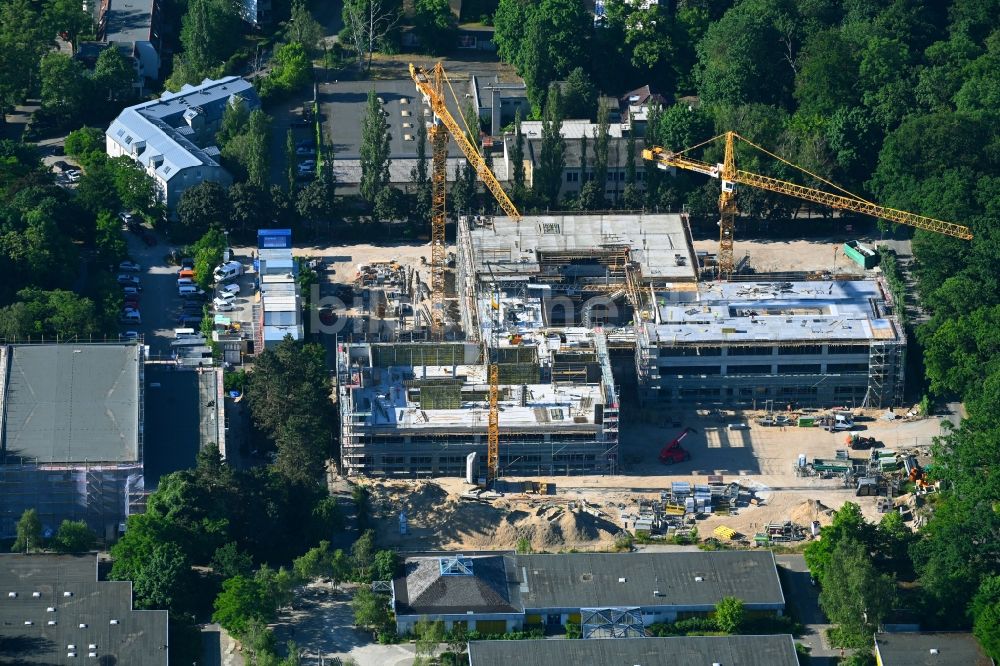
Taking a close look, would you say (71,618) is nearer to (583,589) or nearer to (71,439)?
(71,439)

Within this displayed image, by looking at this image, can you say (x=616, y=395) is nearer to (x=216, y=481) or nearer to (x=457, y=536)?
(x=457, y=536)

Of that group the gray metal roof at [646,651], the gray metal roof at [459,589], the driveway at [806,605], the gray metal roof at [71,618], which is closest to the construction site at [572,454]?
the driveway at [806,605]

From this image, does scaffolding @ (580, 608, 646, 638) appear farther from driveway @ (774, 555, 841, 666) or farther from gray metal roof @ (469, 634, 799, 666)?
driveway @ (774, 555, 841, 666)

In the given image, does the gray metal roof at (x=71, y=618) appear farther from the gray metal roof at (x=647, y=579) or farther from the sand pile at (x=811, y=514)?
the sand pile at (x=811, y=514)

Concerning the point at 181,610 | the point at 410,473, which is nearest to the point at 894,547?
the point at 410,473

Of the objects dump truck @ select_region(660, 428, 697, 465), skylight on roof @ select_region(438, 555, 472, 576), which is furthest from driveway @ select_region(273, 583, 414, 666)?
dump truck @ select_region(660, 428, 697, 465)

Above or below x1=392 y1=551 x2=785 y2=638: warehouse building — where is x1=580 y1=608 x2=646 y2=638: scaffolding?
below
